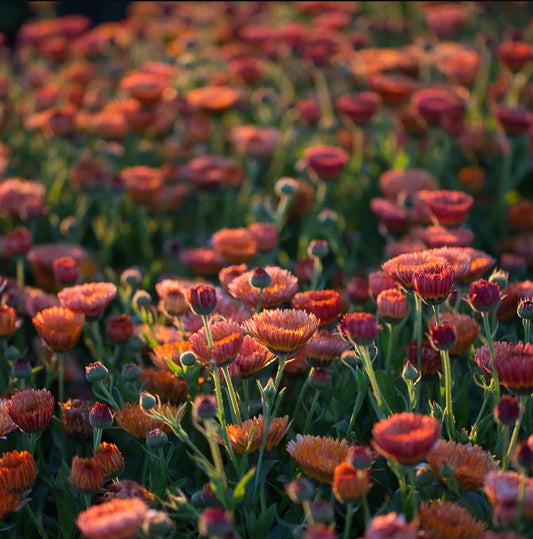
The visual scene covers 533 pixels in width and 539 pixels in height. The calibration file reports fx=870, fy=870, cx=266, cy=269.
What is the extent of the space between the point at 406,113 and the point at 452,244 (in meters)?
1.40

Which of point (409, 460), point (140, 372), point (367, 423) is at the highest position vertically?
point (409, 460)

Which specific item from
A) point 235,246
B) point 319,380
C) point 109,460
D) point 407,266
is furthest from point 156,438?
point 235,246

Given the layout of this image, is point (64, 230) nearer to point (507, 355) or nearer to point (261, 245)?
point (261, 245)

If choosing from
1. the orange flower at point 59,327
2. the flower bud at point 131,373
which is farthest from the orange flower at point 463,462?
the orange flower at point 59,327

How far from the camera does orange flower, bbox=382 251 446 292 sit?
168 cm

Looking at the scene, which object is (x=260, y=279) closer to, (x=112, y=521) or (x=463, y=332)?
(x=463, y=332)

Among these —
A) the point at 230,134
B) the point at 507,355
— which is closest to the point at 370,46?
the point at 230,134

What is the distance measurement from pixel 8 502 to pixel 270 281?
0.67 m

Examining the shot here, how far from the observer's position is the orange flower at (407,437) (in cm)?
125

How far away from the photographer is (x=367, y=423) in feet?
6.33

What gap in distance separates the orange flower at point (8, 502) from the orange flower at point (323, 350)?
636mm

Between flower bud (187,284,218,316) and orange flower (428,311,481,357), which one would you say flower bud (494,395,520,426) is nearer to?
orange flower (428,311,481,357)

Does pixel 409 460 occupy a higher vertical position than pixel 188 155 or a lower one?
higher

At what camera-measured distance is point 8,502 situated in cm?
154
